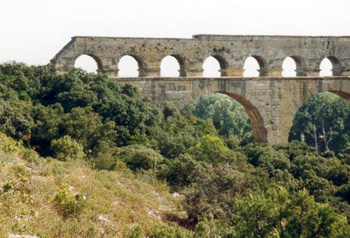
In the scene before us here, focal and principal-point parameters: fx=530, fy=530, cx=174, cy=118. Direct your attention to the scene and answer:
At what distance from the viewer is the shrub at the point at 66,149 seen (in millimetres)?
14406

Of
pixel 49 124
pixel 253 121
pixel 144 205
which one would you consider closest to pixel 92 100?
pixel 49 124

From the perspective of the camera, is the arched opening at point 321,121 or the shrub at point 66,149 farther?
the arched opening at point 321,121

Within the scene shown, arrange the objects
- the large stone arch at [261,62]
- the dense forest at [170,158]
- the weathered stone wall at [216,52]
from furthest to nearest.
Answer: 1. the large stone arch at [261,62]
2. the weathered stone wall at [216,52]
3. the dense forest at [170,158]

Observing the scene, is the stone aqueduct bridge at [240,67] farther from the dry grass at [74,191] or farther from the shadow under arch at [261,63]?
the dry grass at [74,191]

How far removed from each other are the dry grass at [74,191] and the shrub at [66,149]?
0.50 meters

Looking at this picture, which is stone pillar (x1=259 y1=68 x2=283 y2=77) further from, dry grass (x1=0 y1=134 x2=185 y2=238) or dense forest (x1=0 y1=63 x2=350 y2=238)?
dry grass (x1=0 y1=134 x2=185 y2=238)

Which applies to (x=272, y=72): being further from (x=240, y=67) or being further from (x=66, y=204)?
(x=66, y=204)

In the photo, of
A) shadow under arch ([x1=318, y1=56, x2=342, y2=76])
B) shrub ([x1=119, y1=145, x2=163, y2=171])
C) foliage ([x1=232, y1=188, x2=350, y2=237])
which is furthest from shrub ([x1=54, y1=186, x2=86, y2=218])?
shadow under arch ([x1=318, y1=56, x2=342, y2=76])

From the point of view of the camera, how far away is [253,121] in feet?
77.9

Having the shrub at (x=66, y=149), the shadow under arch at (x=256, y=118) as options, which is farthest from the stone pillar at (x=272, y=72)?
the shrub at (x=66, y=149)

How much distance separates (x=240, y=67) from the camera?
22.6 meters

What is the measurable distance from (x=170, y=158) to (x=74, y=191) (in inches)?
261

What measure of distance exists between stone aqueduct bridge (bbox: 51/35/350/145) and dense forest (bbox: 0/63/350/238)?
3.68 ft

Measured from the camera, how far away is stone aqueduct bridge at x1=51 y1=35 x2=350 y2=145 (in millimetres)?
20594
